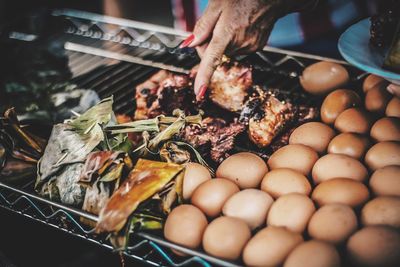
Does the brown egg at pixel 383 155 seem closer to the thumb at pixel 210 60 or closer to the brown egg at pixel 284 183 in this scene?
the brown egg at pixel 284 183

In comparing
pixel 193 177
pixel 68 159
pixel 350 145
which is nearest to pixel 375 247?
pixel 350 145

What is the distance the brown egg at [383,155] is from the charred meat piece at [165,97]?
761 mm

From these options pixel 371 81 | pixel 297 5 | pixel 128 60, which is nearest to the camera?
pixel 371 81

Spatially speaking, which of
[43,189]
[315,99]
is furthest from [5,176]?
[315,99]

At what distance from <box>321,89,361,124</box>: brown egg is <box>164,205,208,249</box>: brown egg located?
68 centimetres

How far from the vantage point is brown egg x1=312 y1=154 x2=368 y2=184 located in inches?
48.6

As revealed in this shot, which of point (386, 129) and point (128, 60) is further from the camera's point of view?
point (128, 60)

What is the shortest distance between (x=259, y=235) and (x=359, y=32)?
3.22 ft

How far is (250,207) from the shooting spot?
3.91 feet

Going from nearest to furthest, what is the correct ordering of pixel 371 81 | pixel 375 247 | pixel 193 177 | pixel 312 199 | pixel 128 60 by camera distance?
pixel 375 247, pixel 312 199, pixel 193 177, pixel 371 81, pixel 128 60

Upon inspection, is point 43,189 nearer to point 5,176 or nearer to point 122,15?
point 5,176

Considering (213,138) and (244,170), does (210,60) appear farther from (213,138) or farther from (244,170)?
(244,170)

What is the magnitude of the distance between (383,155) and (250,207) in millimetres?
461

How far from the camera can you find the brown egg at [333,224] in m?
1.05
